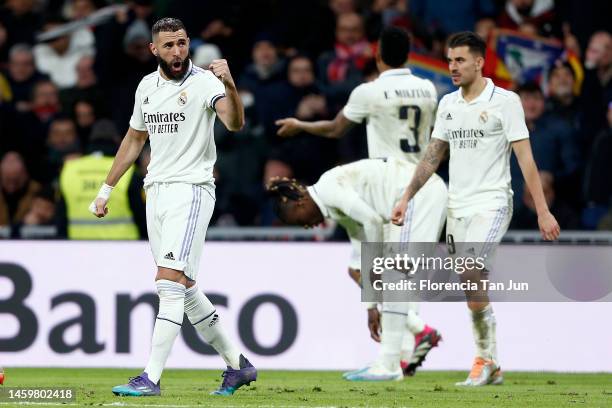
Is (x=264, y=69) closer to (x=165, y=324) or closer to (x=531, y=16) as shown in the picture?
(x=531, y=16)

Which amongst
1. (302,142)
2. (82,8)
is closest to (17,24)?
(82,8)

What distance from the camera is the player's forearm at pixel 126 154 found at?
34.3 ft

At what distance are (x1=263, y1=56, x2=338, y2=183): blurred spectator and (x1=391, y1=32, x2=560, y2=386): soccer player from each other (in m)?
4.46

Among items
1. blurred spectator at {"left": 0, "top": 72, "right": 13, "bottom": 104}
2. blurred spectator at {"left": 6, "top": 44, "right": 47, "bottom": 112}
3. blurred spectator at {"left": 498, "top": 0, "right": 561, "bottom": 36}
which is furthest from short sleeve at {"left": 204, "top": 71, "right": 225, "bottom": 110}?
blurred spectator at {"left": 6, "top": 44, "right": 47, "bottom": 112}

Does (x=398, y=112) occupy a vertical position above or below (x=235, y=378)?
A: above

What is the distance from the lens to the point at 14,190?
16.7 m

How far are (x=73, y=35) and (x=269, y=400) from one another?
996cm

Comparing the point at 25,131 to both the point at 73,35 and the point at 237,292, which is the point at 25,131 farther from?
the point at 237,292

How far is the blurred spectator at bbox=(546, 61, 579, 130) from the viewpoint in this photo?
15.8 metres

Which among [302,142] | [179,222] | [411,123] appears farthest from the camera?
[302,142]

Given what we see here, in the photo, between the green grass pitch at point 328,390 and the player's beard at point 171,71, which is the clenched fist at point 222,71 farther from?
the green grass pitch at point 328,390

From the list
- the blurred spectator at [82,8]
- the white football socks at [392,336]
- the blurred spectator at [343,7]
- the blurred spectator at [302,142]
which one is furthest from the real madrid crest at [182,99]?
the blurred spectator at [82,8]

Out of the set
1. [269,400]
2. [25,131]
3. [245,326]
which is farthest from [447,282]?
[25,131]

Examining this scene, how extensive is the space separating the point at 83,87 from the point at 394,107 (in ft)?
21.8
